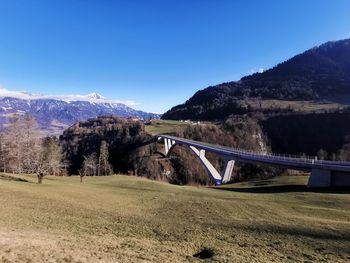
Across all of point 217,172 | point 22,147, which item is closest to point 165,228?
point 22,147

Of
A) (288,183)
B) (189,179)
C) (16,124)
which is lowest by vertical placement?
(189,179)

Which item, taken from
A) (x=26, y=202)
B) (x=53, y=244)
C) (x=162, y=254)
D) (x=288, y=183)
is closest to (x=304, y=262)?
(x=162, y=254)

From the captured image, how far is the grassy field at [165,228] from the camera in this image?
19688 mm

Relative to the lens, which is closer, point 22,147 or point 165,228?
point 165,228

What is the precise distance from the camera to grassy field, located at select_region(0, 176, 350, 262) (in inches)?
775

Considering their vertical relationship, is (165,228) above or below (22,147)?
below

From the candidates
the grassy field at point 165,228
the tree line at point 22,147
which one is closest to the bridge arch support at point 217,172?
the tree line at point 22,147

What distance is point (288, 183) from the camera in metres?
66.0

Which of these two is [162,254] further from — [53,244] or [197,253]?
[53,244]

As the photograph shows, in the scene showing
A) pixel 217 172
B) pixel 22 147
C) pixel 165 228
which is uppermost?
pixel 22 147

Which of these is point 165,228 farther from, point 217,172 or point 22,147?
point 217,172

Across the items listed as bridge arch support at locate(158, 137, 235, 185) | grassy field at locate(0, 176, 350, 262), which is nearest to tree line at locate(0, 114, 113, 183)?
bridge arch support at locate(158, 137, 235, 185)

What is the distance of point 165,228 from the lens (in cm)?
2814

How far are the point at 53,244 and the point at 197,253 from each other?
8306 millimetres
